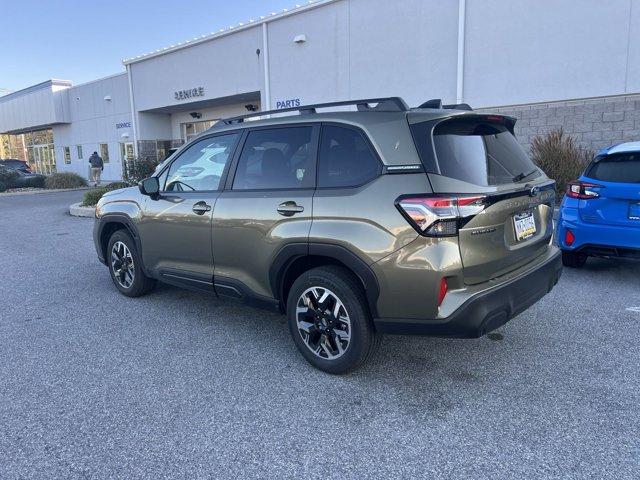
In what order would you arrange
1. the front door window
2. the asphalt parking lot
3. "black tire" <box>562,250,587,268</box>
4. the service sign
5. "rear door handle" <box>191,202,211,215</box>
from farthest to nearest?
the front door window
the service sign
"black tire" <box>562,250,587,268</box>
"rear door handle" <box>191,202,211,215</box>
the asphalt parking lot

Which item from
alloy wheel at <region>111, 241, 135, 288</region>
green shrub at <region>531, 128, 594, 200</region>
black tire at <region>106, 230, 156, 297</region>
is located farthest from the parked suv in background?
green shrub at <region>531, 128, 594, 200</region>

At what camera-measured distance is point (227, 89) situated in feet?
64.5

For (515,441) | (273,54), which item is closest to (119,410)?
(515,441)

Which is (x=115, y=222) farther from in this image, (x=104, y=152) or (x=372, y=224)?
(x=104, y=152)

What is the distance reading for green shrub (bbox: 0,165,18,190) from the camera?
23895mm

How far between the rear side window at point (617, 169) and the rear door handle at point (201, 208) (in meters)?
4.28

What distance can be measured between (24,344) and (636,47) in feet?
41.2

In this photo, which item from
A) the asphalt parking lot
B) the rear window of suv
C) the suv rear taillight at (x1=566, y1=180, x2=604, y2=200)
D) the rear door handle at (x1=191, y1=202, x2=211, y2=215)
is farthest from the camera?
the suv rear taillight at (x1=566, y1=180, x2=604, y2=200)

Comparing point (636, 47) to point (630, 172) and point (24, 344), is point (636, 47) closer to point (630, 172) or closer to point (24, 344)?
point (630, 172)

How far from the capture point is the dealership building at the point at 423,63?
36.5 feet

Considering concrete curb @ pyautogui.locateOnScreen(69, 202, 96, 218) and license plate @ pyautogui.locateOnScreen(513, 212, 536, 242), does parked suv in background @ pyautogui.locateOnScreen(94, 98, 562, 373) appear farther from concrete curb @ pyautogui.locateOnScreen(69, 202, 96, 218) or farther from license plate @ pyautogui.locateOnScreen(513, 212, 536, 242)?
concrete curb @ pyautogui.locateOnScreen(69, 202, 96, 218)

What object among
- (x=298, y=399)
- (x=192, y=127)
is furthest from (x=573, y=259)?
(x=192, y=127)

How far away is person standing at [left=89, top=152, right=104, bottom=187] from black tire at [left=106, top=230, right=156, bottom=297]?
23276mm

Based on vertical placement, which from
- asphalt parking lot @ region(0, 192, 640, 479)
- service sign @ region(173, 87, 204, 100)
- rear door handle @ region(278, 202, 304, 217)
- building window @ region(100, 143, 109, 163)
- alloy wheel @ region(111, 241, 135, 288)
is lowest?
asphalt parking lot @ region(0, 192, 640, 479)
